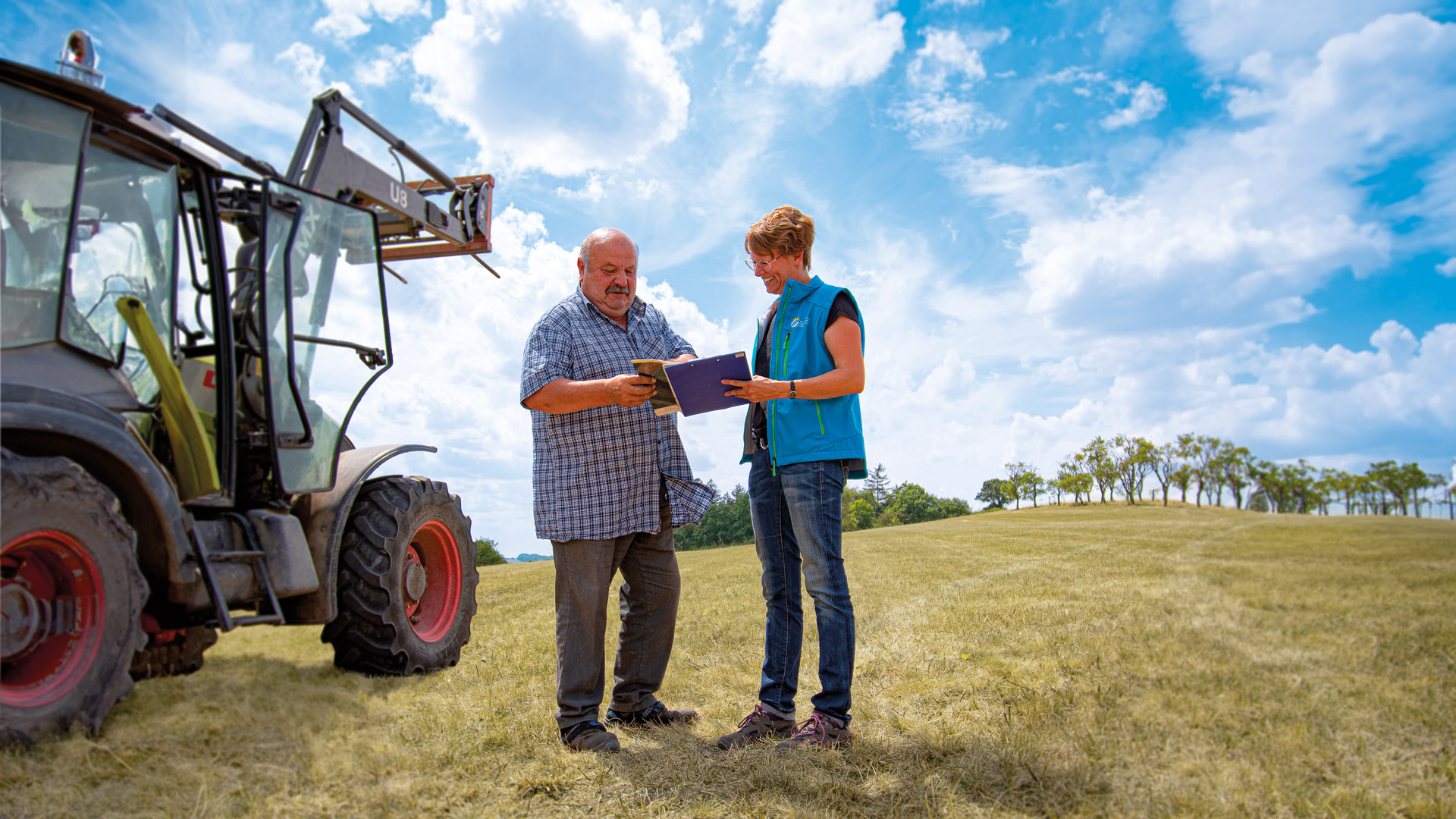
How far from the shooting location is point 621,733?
337 cm

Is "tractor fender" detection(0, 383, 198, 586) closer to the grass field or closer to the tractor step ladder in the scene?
the tractor step ladder

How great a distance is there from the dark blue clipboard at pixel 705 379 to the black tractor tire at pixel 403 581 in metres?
2.47

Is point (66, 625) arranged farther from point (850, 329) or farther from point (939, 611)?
point (939, 611)

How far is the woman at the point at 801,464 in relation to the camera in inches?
119

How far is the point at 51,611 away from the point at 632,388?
7.41ft

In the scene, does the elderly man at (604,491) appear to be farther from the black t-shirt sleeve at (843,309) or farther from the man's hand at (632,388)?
the black t-shirt sleeve at (843,309)

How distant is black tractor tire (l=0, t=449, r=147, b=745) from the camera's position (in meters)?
2.54

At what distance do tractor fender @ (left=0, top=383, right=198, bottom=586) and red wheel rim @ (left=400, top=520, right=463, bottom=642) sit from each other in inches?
65.2

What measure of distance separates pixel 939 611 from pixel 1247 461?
214ft

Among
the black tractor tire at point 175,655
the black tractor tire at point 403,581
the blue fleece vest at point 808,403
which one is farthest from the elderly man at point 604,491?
the black tractor tire at point 175,655

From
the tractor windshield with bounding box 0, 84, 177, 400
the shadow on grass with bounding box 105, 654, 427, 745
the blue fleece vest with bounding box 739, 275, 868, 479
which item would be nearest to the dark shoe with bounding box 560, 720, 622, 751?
the shadow on grass with bounding box 105, 654, 427, 745

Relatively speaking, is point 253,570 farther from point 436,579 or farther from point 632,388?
point 632,388

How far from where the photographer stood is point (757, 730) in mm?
3098

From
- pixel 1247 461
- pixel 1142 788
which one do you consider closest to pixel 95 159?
pixel 1142 788
